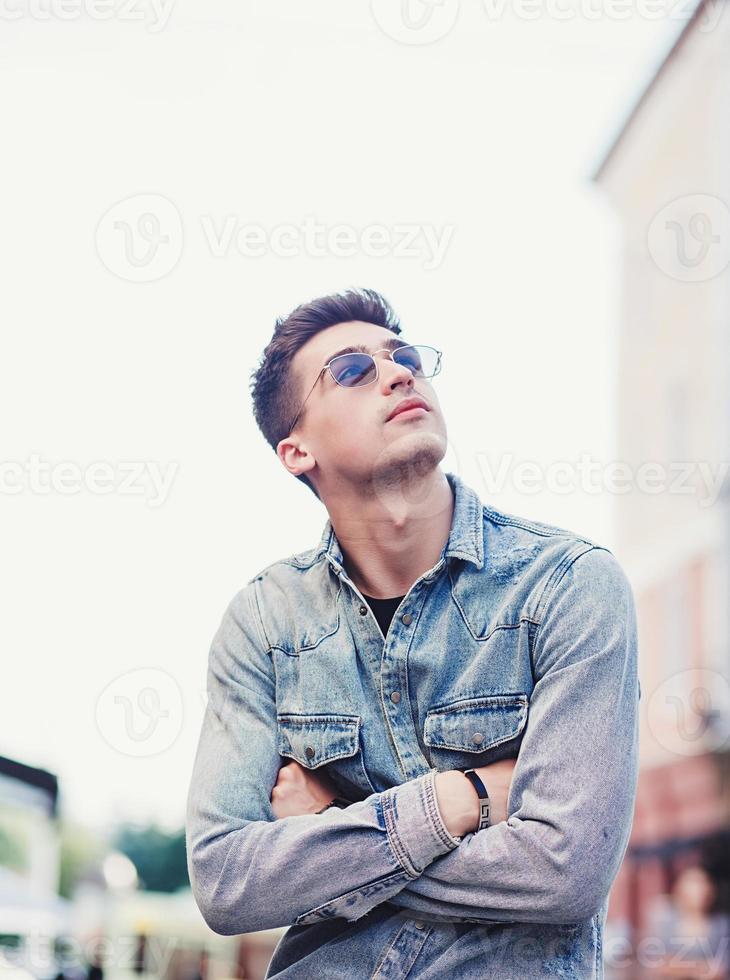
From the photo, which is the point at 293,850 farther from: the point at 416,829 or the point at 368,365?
the point at 368,365

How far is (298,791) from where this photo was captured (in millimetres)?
1817

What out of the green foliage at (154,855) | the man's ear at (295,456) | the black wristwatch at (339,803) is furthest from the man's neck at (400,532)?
the green foliage at (154,855)

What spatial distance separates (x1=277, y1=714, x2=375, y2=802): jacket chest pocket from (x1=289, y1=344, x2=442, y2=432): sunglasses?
54 cm

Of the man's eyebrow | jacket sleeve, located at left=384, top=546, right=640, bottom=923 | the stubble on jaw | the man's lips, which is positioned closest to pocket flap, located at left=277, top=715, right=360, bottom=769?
jacket sleeve, located at left=384, top=546, right=640, bottom=923

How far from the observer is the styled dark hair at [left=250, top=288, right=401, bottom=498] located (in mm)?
2043

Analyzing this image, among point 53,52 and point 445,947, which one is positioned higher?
point 53,52

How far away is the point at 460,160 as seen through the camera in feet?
11.2

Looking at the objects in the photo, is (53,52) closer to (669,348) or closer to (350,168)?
(350,168)

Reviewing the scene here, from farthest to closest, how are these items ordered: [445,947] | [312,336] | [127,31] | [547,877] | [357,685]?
[127,31], [312,336], [357,685], [445,947], [547,877]

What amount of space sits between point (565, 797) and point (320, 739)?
0.40 meters

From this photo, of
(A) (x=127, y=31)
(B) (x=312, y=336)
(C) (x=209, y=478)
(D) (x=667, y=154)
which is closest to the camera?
(B) (x=312, y=336)

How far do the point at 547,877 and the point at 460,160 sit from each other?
2309 mm

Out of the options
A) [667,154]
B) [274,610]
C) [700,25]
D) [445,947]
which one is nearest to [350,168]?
[700,25]

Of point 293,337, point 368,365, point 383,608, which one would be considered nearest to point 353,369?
point 368,365
